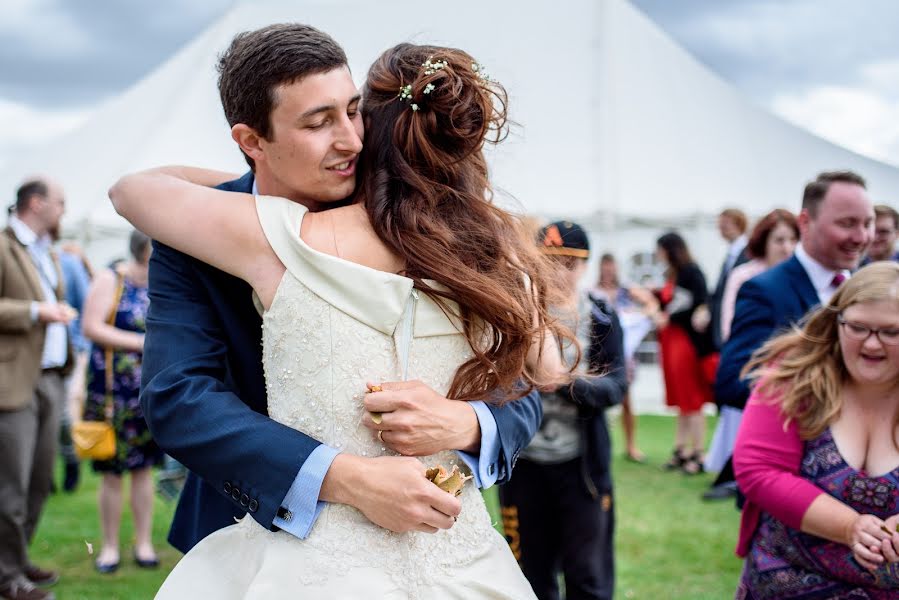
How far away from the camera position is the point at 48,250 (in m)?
5.89

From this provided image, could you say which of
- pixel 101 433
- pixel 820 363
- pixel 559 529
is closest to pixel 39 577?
pixel 101 433

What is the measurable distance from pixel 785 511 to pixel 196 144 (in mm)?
13200

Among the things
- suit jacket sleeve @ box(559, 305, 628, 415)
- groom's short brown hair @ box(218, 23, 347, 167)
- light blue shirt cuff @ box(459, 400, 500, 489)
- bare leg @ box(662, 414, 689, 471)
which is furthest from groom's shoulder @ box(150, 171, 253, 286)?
bare leg @ box(662, 414, 689, 471)

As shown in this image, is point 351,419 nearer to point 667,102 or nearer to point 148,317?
point 148,317

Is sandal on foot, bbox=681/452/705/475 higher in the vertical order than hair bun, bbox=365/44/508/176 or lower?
lower

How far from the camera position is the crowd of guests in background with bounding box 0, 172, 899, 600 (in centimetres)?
285

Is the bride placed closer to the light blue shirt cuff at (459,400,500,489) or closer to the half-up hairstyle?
the light blue shirt cuff at (459,400,500,489)

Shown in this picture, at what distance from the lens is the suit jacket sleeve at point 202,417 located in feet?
5.78

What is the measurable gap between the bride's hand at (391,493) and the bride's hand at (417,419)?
0.17 feet

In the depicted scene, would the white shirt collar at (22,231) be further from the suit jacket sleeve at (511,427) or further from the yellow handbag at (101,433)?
the suit jacket sleeve at (511,427)

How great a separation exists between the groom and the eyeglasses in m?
1.56

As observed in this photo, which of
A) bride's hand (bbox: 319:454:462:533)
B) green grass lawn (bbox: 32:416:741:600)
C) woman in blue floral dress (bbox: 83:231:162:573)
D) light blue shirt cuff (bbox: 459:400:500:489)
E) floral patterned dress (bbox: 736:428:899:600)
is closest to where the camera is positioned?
bride's hand (bbox: 319:454:462:533)

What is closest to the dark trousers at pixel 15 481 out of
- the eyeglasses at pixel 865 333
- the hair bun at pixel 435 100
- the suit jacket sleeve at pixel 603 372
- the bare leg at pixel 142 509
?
the bare leg at pixel 142 509

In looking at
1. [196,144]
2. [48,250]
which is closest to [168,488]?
[48,250]
